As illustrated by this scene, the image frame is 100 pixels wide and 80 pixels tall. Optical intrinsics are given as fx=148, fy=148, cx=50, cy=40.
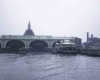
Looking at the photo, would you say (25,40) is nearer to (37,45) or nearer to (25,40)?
(25,40)

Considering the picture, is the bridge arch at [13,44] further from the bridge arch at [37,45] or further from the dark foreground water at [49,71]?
the dark foreground water at [49,71]

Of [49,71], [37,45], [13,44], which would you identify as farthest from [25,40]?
[49,71]

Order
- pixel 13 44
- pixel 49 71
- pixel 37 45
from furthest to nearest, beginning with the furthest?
pixel 37 45
pixel 13 44
pixel 49 71

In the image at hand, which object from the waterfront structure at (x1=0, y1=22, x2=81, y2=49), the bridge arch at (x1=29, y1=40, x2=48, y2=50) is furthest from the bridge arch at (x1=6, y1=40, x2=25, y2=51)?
the bridge arch at (x1=29, y1=40, x2=48, y2=50)

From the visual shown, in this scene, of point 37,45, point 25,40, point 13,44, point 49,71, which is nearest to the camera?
point 49,71

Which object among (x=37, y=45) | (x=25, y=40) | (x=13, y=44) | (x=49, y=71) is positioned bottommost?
(x=49, y=71)

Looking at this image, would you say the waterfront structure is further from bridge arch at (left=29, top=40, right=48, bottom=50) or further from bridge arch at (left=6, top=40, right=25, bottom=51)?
bridge arch at (left=29, top=40, right=48, bottom=50)

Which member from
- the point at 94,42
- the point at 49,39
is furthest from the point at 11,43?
the point at 94,42

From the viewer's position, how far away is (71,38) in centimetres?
13462

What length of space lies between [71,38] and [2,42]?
6080 cm

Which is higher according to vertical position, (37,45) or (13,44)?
(13,44)

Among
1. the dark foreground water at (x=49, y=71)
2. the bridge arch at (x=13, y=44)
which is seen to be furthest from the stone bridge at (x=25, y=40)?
the dark foreground water at (x=49, y=71)

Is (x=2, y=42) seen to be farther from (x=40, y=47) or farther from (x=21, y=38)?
(x=40, y=47)

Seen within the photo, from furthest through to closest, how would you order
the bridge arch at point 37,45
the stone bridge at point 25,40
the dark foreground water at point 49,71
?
the bridge arch at point 37,45 → the stone bridge at point 25,40 → the dark foreground water at point 49,71
